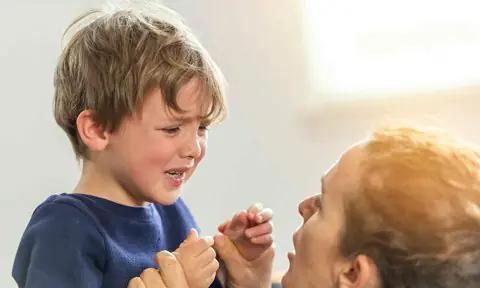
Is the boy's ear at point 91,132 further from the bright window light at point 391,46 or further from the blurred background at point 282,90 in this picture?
the bright window light at point 391,46

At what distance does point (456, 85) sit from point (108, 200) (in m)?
0.89

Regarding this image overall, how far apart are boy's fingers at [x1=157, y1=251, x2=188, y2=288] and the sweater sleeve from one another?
0.08m

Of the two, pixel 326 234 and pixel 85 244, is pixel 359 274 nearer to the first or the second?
pixel 326 234

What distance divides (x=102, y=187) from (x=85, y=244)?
0.39ft

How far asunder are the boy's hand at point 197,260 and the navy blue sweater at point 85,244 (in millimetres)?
75

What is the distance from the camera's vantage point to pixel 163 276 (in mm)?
1133

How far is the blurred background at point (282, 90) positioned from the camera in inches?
70.6

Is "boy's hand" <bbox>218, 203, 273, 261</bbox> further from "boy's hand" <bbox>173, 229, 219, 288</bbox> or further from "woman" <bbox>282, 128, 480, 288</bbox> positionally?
"woman" <bbox>282, 128, 480, 288</bbox>

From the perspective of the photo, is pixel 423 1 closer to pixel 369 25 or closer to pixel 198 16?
pixel 369 25

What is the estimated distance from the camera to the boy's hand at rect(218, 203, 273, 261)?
51.1 inches

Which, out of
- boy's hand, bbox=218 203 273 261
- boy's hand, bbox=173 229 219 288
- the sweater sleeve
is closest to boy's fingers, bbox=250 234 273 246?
boy's hand, bbox=218 203 273 261

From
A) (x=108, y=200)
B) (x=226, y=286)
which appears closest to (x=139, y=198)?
(x=108, y=200)

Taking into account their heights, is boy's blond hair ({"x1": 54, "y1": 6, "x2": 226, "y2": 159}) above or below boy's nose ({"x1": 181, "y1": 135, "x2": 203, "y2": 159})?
above

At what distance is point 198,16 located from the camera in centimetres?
188
